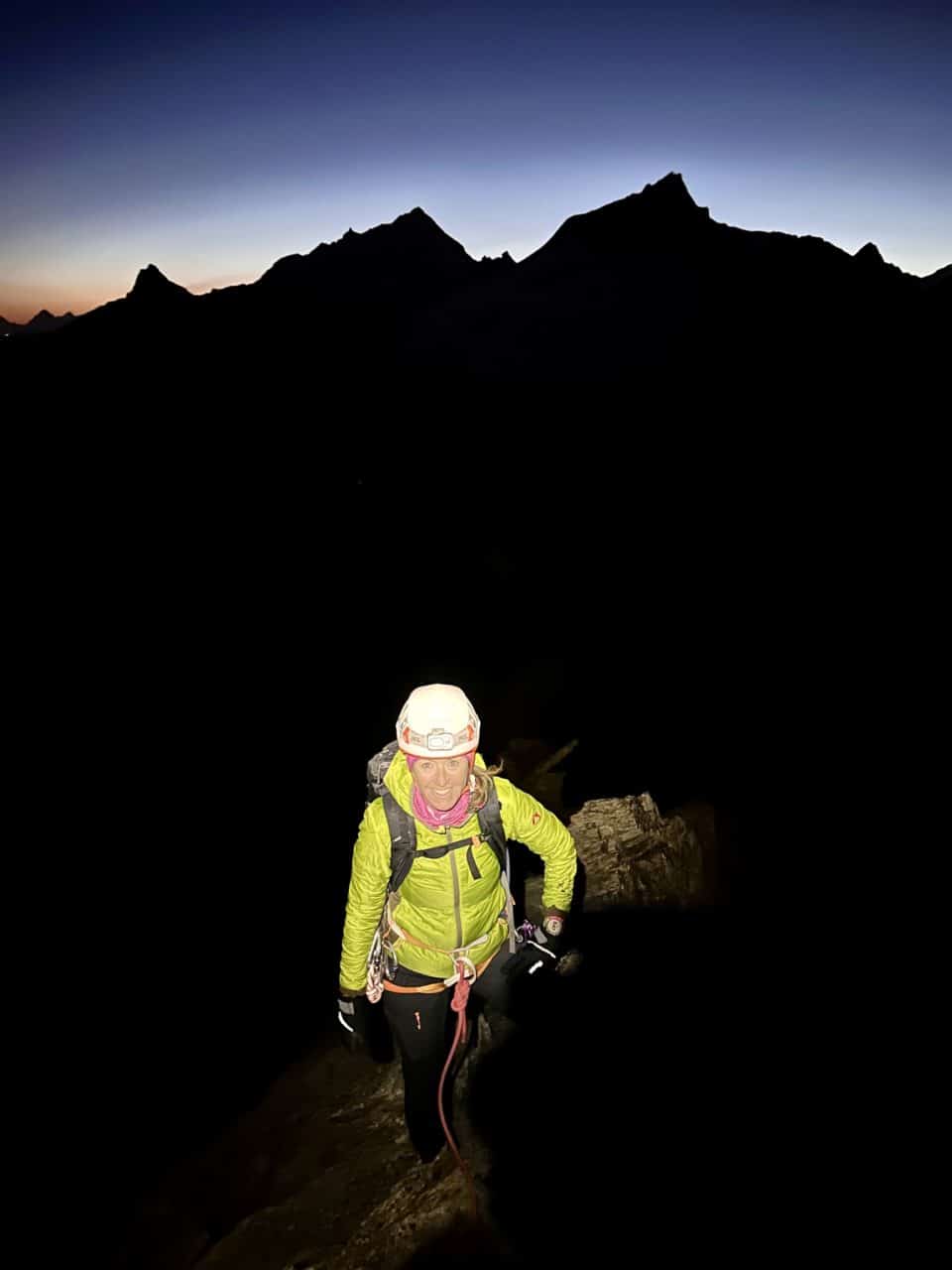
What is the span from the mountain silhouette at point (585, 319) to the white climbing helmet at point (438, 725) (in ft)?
167

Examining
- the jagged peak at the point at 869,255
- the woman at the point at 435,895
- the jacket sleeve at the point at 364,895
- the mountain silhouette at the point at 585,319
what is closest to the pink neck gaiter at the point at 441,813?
the woman at the point at 435,895

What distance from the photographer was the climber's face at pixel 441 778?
11.2 feet

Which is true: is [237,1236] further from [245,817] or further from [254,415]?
[254,415]

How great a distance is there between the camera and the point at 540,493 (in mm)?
44781

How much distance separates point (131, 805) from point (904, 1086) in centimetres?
2079

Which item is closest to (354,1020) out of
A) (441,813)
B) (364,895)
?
(364,895)

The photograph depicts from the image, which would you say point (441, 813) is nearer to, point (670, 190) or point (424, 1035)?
point (424, 1035)

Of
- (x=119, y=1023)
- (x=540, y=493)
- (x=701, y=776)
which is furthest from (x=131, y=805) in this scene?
(x=540, y=493)

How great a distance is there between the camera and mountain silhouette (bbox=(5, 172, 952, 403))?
4803 cm

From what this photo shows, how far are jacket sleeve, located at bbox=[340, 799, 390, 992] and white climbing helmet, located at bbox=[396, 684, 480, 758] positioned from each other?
559mm

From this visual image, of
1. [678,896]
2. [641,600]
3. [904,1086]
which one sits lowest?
[904,1086]

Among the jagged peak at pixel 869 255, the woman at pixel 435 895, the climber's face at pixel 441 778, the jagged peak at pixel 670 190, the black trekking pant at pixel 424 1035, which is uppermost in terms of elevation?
the jagged peak at pixel 670 190

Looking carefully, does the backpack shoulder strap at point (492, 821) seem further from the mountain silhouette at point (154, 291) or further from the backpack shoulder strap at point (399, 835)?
the mountain silhouette at point (154, 291)

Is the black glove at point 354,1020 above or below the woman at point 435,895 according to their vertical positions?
below
